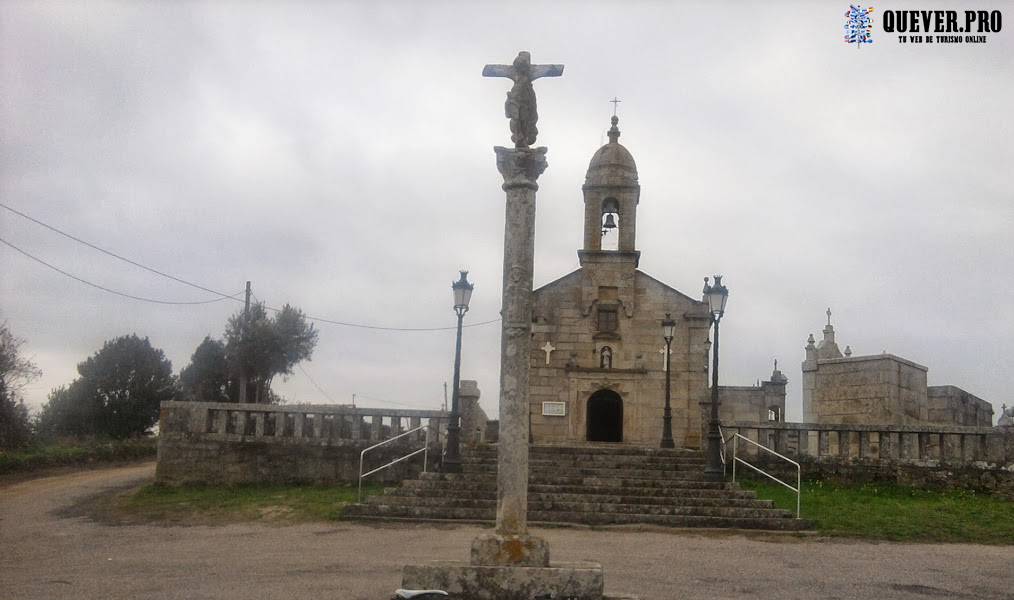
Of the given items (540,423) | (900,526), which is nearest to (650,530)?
(900,526)

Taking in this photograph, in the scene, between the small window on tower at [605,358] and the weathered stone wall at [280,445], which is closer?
the weathered stone wall at [280,445]

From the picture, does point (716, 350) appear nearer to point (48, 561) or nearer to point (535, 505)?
point (535, 505)

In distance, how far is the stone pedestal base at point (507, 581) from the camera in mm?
8109

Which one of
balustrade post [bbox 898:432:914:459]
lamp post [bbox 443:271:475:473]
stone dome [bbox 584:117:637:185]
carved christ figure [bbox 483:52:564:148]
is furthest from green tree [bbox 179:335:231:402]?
carved christ figure [bbox 483:52:564:148]

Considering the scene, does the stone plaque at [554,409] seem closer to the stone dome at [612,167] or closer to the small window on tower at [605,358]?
the small window on tower at [605,358]

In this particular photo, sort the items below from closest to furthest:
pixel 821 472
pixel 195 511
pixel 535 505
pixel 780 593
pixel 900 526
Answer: pixel 780 593 → pixel 900 526 → pixel 535 505 → pixel 195 511 → pixel 821 472

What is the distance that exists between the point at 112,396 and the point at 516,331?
3616 centimetres

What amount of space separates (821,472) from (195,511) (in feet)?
40.4

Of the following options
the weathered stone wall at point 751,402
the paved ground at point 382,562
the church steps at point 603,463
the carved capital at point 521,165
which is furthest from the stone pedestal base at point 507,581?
the weathered stone wall at point 751,402

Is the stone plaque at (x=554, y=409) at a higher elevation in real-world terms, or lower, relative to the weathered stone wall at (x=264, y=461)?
higher

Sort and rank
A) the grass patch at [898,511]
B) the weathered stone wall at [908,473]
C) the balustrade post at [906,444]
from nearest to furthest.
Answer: the grass patch at [898,511] < the weathered stone wall at [908,473] < the balustrade post at [906,444]

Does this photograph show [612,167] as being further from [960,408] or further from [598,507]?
[598,507]

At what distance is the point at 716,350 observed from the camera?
56.3 feet

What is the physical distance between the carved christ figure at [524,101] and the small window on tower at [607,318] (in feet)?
54.0
